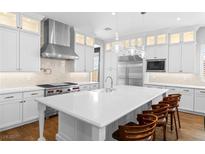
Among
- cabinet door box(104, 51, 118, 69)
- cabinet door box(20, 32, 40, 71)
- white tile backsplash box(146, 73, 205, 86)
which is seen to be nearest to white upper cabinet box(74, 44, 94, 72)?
cabinet door box(104, 51, 118, 69)

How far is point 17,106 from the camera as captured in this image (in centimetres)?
310

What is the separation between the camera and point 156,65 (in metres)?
5.10

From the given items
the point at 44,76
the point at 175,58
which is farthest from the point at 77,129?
the point at 175,58

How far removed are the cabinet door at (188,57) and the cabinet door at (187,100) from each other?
0.67 metres

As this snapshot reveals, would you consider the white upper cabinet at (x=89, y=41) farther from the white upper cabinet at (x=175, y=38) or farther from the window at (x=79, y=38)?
the white upper cabinet at (x=175, y=38)

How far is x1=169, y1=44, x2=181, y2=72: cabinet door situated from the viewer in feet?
15.3

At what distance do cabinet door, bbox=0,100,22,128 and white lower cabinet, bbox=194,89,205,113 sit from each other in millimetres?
4911

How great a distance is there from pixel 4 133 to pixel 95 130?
2552 mm

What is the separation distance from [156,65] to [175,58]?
2.17 feet

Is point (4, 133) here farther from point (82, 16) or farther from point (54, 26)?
point (82, 16)

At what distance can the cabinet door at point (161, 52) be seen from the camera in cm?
493

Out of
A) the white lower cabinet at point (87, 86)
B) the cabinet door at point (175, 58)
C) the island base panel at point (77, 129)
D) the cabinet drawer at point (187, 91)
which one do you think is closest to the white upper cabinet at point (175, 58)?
the cabinet door at point (175, 58)
